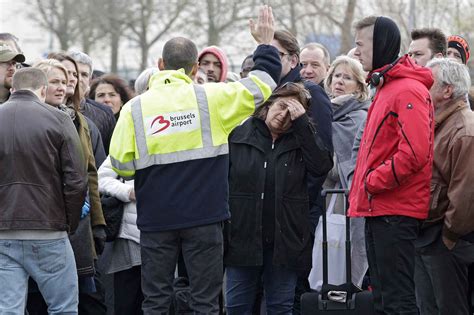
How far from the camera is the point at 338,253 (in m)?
8.09

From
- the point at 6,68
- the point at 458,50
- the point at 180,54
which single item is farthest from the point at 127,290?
the point at 458,50

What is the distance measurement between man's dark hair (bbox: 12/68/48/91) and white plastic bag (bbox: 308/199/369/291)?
2.57 m

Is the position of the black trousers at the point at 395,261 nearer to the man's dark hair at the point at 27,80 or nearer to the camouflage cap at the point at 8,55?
the man's dark hair at the point at 27,80

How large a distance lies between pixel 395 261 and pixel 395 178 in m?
0.57

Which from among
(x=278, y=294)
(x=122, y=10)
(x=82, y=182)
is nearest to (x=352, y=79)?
(x=278, y=294)

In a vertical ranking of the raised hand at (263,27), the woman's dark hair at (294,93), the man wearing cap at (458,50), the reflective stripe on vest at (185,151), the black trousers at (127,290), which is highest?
the raised hand at (263,27)

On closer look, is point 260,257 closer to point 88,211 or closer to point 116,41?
point 88,211

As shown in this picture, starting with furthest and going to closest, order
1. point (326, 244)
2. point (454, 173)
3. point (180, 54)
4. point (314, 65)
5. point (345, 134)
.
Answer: point (314, 65), point (345, 134), point (326, 244), point (454, 173), point (180, 54)

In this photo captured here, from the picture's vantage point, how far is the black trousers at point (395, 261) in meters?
6.89

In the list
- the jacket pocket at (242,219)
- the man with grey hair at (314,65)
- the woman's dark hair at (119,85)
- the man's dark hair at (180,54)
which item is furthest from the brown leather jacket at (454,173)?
the woman's dark hair at (119,85)

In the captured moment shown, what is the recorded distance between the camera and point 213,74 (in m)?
9.53

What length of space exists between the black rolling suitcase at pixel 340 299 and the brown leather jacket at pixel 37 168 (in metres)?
1.88

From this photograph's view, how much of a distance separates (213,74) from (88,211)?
6.99ft

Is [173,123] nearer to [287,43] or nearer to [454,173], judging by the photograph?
[287,43]
